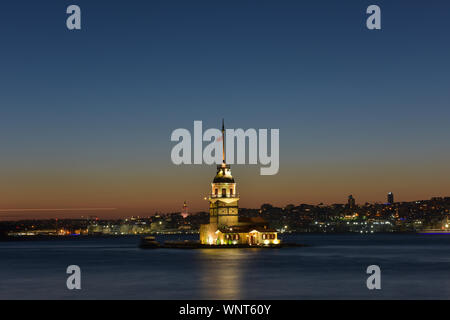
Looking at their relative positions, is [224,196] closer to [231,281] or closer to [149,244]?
[149,244]

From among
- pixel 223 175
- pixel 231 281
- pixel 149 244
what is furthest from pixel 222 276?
pixel 149 244

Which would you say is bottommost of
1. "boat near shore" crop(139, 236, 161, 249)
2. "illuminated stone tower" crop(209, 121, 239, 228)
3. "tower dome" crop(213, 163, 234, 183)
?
"boat near shore" crop(139, 236, 161, 249)

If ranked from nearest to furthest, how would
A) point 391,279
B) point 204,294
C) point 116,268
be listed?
point 204,294 → point 391,279 → point 116,268

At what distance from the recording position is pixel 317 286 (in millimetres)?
65312

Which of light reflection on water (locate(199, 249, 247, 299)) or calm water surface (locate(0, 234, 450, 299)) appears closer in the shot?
calm water surface (locate(0, 234, 450, 299))

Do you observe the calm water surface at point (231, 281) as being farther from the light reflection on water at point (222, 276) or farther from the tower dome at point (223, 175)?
the tower dome at point (223, 175)

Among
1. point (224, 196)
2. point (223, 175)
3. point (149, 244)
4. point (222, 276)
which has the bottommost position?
point (149, 244)

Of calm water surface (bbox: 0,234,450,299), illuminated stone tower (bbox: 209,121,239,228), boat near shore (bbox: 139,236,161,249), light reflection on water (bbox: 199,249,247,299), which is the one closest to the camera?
calm water surface (bbox: 0,234,450,299)

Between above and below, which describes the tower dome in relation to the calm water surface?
above

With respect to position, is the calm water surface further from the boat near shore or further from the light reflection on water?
the boat near shore

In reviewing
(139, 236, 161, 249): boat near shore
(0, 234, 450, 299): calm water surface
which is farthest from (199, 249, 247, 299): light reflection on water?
(139, 236, 161, 249): boat near shore
